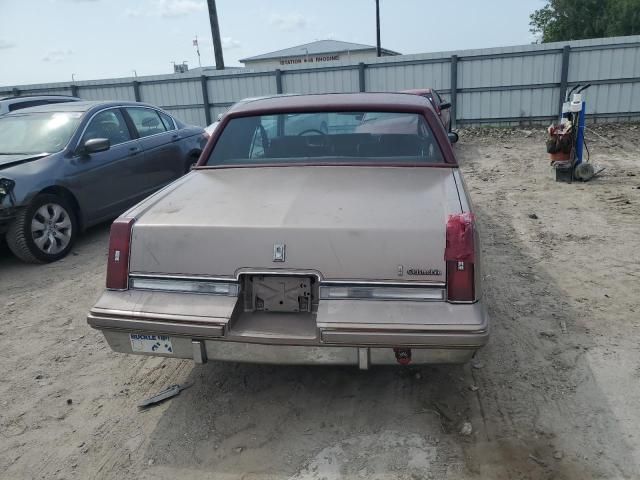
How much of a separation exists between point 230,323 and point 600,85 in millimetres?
14957

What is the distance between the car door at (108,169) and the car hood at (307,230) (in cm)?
329

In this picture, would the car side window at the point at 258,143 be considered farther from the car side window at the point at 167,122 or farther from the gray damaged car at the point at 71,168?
the car side window at the point at 167,122

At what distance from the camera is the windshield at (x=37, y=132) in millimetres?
5992

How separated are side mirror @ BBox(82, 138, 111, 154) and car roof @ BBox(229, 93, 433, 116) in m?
2.54

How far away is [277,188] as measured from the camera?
3.27m

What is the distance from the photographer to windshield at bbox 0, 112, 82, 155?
5.99m

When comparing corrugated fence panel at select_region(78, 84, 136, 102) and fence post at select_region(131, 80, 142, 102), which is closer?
fence post at select_region(131, 80, 142, 102)

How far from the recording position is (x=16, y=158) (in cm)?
567

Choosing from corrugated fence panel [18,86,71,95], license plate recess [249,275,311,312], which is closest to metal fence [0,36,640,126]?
corrugated fence panel [18,86,71,95]

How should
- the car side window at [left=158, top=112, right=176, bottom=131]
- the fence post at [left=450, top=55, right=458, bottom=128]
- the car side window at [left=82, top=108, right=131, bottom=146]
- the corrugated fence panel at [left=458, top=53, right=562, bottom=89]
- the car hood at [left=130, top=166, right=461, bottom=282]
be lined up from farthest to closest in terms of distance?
1. the fence post at [left=450, top=55, right=458, bottom=128]
2. the corrugated fence panel at [left=458, top=53, right=562, bottom=89]
3. the car side window at [left=158, top=112, right=176, bottom=131]
4. the car side window at [left=82, top=108, right=131, bottom=146]
5. the car hood at [left=130, top=166, right=461, bottom=282]

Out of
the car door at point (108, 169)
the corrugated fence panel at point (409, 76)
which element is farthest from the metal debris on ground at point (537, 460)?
the corrugated fence panel at point (409, 76)

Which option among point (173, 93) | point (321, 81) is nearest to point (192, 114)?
point (173, 93)

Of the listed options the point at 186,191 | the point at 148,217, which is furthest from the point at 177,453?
the point at 186,191

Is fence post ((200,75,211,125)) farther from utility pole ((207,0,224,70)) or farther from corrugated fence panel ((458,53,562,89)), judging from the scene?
corrugated fence panel ((458,53,562,89))
